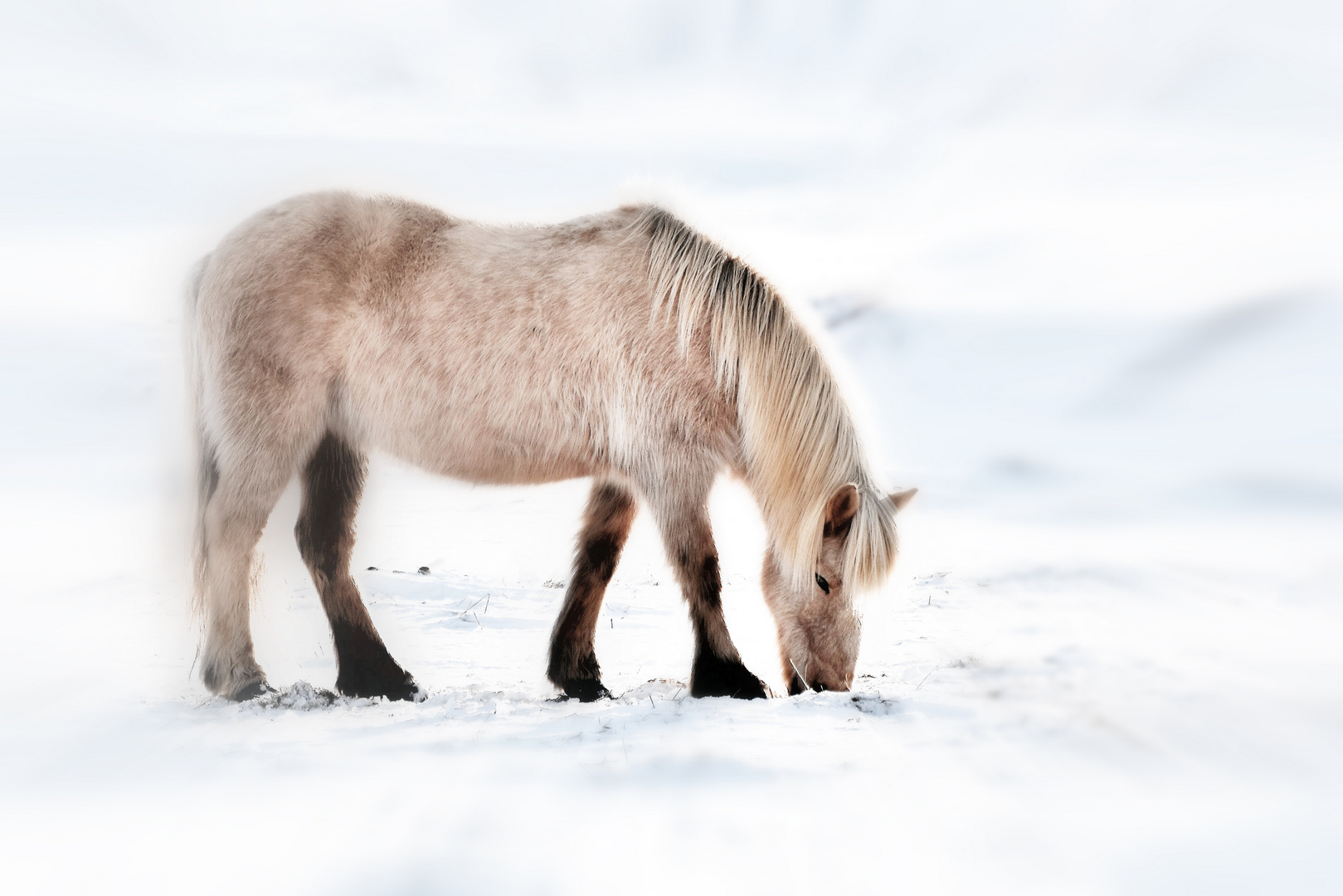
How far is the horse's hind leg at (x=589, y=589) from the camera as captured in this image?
499 cm

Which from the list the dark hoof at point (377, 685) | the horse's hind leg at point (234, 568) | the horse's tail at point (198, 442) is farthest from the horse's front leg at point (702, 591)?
the horse's tail at point (198, 442)

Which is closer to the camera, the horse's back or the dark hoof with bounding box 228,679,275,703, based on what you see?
the dark hoof with bounding box 228,679,275,703

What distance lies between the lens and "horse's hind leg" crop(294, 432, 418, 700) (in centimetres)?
500

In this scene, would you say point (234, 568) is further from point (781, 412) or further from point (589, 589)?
point (781, 412)

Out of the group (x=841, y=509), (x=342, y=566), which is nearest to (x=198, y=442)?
(x=342, y=566)

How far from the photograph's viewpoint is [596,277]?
4805 millimetres

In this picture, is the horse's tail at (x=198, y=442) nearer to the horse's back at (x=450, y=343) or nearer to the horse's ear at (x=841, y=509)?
the horse's back at (x=450, y=343)

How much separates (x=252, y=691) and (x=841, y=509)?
118 inches

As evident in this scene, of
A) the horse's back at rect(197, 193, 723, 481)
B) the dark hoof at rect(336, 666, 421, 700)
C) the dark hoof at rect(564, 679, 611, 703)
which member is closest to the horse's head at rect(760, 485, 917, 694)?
the horse's back at rect(197, 193, 723, 481)

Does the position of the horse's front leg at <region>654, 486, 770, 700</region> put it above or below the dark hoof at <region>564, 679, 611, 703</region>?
above

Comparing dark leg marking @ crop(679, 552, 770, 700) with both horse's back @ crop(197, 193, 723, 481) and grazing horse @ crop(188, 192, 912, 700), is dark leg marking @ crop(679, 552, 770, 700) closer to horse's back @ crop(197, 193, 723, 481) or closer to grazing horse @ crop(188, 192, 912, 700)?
grazing horse @ crop(188, 192, 912, 700)

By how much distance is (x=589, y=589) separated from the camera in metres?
5.10

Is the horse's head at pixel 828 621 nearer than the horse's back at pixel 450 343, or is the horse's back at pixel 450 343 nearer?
the horse's head at pixel 828 621

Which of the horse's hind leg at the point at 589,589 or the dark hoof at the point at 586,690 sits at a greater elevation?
the horse's hind leg at the point at 589,589
